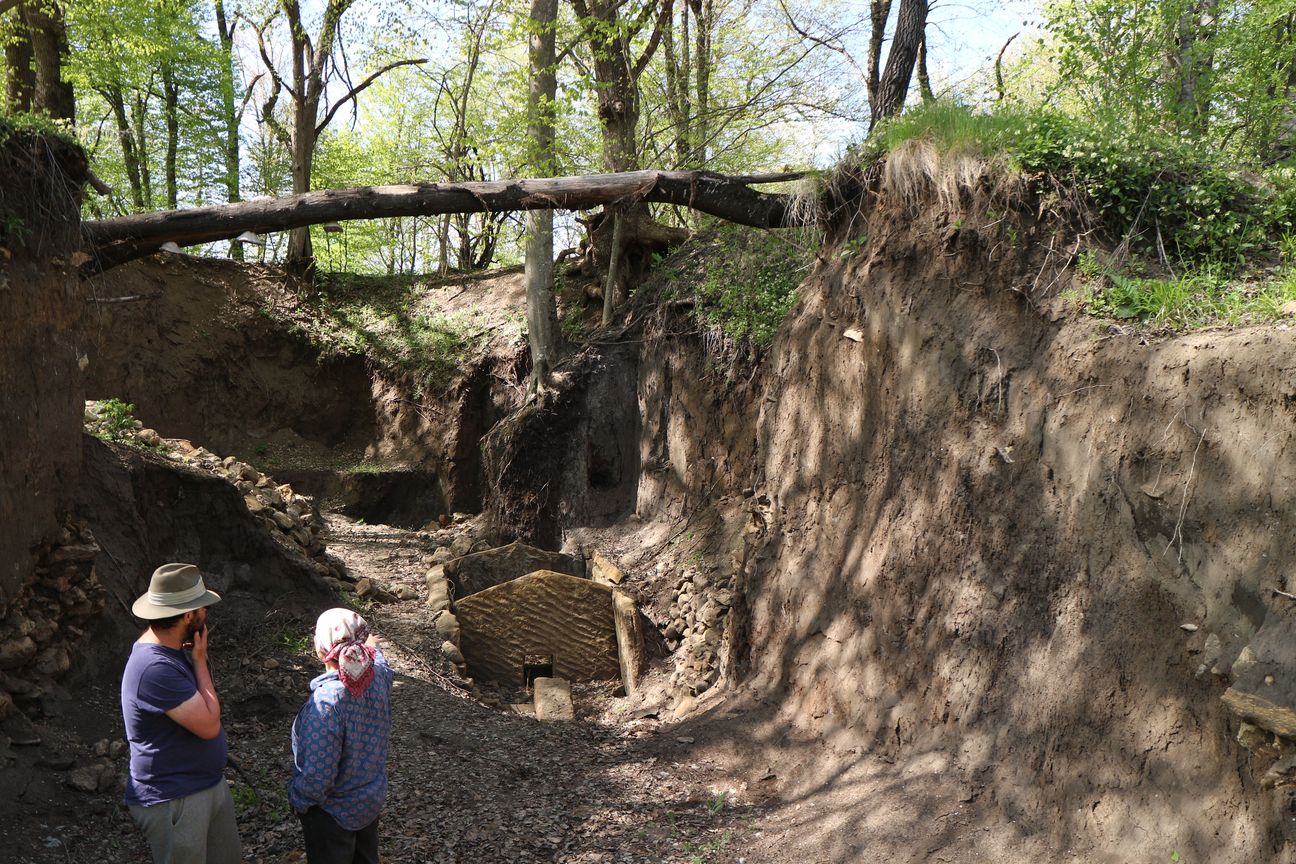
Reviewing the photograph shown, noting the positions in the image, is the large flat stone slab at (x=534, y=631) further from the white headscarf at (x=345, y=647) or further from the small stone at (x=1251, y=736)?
the small stone at (x=1251, y=736)

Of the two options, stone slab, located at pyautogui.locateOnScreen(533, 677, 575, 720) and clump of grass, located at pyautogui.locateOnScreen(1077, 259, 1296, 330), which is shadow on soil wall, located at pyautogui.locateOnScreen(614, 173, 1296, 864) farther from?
stone slab, located at pyautogui.locateOnScreen(533, 677, 575, 720)

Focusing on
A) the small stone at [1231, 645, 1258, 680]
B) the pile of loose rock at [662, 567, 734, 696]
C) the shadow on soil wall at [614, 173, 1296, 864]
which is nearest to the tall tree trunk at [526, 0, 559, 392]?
the pile of loose rock at [662, 567, 734, 696]

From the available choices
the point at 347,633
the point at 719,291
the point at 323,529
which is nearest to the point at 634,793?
the point at 347,633

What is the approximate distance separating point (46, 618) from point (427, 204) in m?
4.71

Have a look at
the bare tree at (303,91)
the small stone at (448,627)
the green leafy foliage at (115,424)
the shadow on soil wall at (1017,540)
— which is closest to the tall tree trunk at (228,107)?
the bare tree at (303,91)

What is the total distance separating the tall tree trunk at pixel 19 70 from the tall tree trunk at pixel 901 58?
40.9 feet

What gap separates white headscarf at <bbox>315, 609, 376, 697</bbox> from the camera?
153 inches

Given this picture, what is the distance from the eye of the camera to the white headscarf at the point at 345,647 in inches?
153

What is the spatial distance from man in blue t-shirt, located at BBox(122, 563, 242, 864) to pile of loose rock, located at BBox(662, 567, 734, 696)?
5.14 metres

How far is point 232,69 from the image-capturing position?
23.2 m

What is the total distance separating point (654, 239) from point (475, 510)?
5904 millimetres

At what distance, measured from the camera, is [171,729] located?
3.74 m

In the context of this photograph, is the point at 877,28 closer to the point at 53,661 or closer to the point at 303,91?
the point at 303,91

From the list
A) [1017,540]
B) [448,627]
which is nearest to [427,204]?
[448,627]
